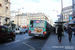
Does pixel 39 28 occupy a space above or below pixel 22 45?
above

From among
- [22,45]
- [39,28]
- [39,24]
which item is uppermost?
[39,24]

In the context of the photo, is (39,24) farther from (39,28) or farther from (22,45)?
(22,45)

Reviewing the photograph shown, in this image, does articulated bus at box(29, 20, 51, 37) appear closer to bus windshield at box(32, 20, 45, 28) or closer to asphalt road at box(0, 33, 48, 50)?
bus windshield at box(32, 20, 45, 28)

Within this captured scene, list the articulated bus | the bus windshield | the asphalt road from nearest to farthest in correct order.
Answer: the asphalt road → the articulated bus → the bus windshield

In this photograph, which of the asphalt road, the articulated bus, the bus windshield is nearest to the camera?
the asphalt road

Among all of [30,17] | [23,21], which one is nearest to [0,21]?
[23,21]

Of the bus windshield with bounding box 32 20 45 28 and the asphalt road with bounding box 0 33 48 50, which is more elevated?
the bus windshield with bounding box 32 20 45 28

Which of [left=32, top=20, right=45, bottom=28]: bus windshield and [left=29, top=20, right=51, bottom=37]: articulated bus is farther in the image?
[left=32, top=20, right=45, bottom=28]: bus windshield

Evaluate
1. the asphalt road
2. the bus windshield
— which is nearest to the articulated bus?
the bus windshield

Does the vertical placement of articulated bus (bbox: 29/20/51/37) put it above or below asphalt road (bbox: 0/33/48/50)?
above

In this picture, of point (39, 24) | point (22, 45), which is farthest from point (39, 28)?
point (22, 45)

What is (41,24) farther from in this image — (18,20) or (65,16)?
(18,20)

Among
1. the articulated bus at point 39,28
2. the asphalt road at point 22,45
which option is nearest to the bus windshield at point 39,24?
the articulated bus at point 39,28

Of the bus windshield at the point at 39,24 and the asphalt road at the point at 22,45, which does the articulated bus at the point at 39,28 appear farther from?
the asphalt road at the point at 22,45
